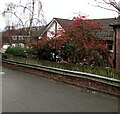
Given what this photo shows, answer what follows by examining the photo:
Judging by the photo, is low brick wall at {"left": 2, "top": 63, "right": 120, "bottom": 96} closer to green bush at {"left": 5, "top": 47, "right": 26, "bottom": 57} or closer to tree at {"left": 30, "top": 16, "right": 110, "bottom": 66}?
tree at {"left": 30, "top": 16, "right": 110, "bottom": 66}

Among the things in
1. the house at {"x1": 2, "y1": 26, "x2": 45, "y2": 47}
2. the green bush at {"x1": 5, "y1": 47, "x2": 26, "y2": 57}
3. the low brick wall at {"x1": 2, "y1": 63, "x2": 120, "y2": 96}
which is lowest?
the low brick wall at {"x1": 2, "y1": 63, "x2": 120, "y2": 96}

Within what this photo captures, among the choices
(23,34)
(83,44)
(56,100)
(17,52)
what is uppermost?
(23,34)

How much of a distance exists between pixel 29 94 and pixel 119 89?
3.40 meters

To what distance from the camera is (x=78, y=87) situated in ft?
28.1

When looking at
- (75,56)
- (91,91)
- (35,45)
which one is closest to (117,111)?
(91,91)

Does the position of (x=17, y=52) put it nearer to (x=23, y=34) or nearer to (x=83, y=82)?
(x=23, y=34)

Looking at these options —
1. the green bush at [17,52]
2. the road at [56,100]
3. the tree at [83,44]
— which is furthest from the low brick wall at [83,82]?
the green bush at [17,52]

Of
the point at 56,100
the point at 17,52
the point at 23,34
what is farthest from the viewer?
the point at 23,34

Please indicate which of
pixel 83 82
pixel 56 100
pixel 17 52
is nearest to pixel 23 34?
pixel 17 52

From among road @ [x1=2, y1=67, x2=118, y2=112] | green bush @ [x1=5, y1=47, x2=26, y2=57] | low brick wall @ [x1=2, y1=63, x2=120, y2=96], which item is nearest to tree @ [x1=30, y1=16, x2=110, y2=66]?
low brick wall @ [x1=2, y1=63, x2=120, y2=96]

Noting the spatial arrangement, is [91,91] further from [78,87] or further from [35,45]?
[35,45]

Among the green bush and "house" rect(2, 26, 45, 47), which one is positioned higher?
"house" rect(2, 26, 45, 47)

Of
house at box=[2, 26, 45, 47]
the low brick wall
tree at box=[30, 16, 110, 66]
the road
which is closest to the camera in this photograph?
the road

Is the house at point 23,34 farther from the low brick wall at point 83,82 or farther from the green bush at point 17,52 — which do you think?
the low brick wall at point 83,82
